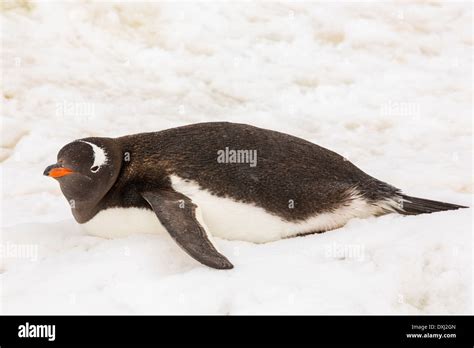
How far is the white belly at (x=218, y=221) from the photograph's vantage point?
2885 mm

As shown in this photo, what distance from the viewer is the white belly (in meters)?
2.88

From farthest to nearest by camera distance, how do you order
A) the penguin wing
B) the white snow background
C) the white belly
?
the white belly, the penguin wing, the white snow background

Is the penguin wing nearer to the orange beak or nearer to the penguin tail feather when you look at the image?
the orange beak

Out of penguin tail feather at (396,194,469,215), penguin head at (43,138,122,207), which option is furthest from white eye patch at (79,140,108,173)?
penguin tail feather at (396,194,469,215)

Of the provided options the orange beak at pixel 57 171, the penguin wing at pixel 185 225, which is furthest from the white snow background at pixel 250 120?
the orange beak at pixel 57 171

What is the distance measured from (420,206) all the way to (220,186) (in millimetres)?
991

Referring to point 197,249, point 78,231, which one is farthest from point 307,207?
point 78,231

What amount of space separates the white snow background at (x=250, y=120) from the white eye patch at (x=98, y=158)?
35 centimetres

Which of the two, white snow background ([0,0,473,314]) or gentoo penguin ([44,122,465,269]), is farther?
gentoo penguin ([44,122,465,269])

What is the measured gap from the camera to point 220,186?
9.55ft

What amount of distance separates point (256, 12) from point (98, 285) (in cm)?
481

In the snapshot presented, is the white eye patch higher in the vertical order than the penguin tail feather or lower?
higher

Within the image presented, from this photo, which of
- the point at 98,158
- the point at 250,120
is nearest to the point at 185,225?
the point at 98,158

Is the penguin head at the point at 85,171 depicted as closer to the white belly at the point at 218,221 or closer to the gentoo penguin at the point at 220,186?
the gentoo penguin at the point at 220,186
